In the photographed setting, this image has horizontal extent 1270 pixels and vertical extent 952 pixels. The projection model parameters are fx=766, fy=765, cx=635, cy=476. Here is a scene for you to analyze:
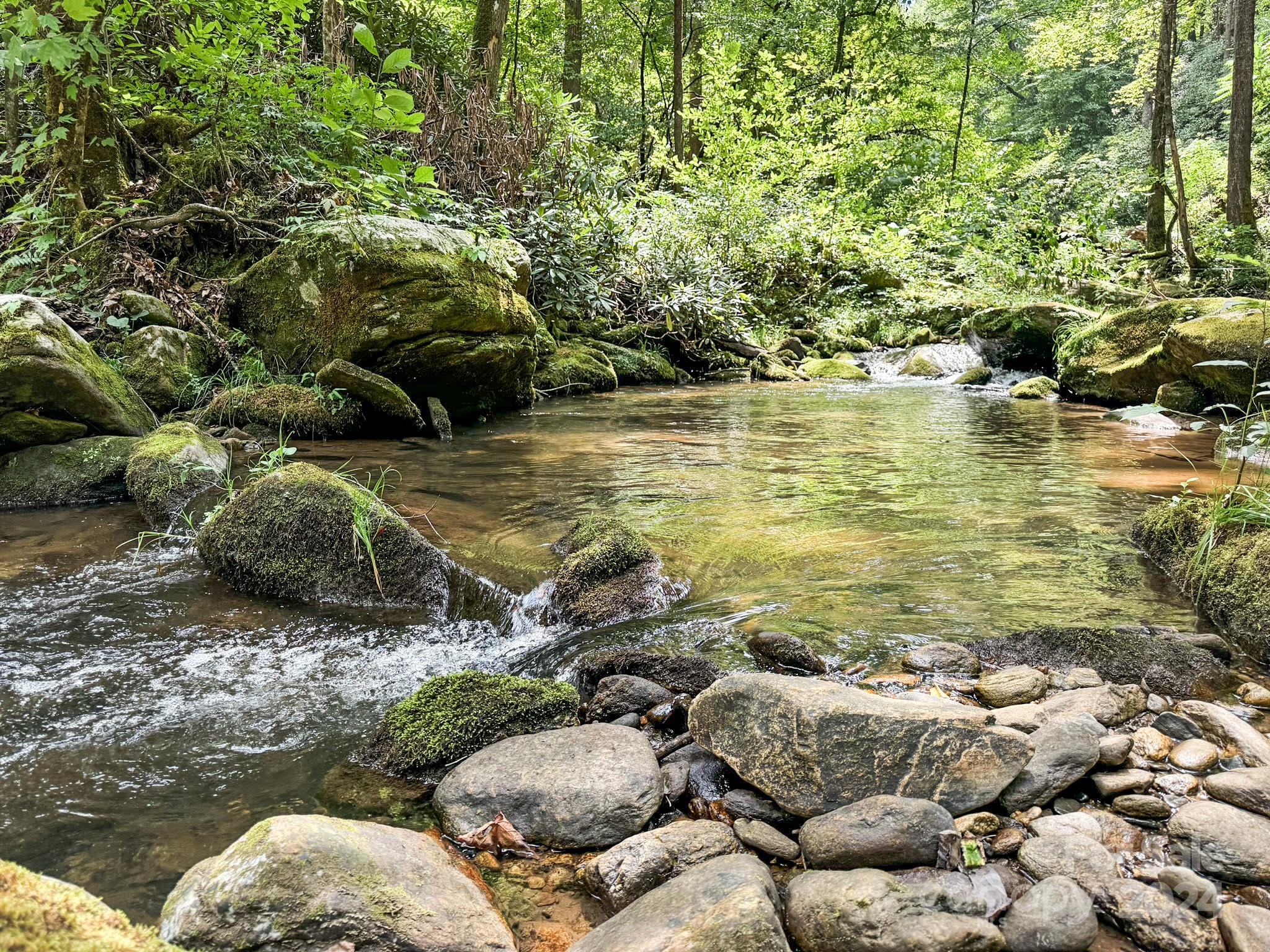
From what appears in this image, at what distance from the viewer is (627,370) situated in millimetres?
12531

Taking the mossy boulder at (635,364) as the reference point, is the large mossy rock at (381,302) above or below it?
above

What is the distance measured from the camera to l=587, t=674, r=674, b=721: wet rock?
2695mm

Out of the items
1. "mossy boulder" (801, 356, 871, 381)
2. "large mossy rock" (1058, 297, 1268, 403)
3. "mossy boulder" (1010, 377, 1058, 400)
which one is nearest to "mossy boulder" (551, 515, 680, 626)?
"large mossy rock" (1058, 297, 1268, 403)

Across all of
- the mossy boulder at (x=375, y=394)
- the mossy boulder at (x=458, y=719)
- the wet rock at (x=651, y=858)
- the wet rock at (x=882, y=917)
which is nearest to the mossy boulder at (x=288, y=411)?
the mossy boulder at (x=375, y=394)

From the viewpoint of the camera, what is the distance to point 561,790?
217 cm

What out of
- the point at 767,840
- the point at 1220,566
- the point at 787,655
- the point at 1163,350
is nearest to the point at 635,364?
the point at 1163,350

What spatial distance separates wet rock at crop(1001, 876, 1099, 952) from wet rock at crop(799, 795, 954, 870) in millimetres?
223

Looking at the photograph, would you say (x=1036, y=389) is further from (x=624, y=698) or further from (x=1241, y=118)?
(x=624, y=698)

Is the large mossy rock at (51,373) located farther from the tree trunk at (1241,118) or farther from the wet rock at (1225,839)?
the tree trunk at (1241,118)

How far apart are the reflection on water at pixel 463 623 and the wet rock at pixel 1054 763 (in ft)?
2.95

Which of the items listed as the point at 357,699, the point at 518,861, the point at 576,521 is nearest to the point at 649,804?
the point at 518,861

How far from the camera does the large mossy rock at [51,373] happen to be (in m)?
5.01

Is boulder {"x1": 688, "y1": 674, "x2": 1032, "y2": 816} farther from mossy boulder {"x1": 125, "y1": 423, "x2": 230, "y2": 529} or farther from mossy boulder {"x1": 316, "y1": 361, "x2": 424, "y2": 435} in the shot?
mossy boulder {"x1": 316, "y1": 361, "x2": 424, "y2": 435}

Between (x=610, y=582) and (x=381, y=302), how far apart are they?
483cm
